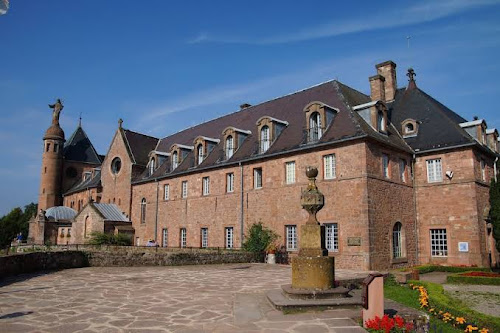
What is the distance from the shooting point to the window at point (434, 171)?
75.4 feet

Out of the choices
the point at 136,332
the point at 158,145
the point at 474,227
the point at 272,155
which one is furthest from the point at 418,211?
the point at 158,145

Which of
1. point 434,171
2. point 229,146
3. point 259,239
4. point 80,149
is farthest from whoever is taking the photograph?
point 80,149

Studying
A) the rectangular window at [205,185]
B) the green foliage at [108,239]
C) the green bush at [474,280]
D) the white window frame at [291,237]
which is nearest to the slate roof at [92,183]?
the green foliage at [108,239]

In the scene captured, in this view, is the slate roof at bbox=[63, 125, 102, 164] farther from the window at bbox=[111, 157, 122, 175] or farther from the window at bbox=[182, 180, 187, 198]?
the window at bbox=[182, 180, 187, 198]

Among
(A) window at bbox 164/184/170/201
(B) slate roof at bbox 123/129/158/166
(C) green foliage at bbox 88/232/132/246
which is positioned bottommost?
(C) green foliage at bbox 88/232/132/246

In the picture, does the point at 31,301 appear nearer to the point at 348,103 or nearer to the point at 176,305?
the point at 176,305

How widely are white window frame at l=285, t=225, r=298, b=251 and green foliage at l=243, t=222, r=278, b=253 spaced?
0.73 m

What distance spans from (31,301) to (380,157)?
1748cm

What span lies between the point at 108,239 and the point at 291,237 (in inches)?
610

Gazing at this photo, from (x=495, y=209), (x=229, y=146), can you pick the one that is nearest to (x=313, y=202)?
(x=495, y=209)

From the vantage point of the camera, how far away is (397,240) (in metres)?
22.2

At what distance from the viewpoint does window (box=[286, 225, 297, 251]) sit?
23.1 m

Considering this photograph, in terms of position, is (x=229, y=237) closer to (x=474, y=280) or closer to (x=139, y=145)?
(x=474, y=280)

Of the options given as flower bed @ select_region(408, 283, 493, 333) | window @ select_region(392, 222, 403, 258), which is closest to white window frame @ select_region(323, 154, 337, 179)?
window @ select_region(392, 222, 403, 258)
